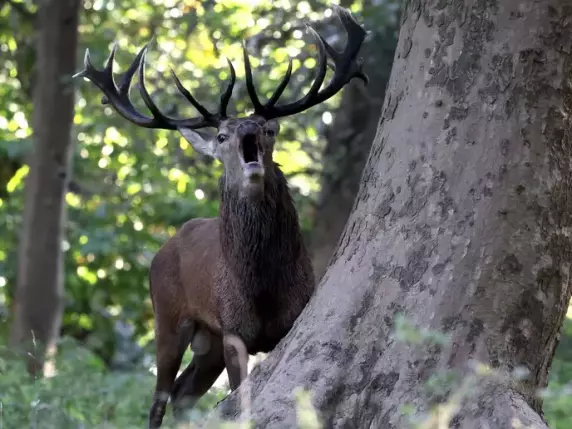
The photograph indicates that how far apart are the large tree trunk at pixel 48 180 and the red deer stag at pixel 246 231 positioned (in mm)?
4413

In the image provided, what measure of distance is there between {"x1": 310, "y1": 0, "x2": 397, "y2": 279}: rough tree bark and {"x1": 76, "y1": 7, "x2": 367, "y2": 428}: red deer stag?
15.5 ft

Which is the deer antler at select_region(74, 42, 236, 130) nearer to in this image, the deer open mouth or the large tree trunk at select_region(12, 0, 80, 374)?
the deer open mouth

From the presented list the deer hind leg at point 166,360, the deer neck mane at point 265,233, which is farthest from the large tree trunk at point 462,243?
the deer hind leg at point 166,360

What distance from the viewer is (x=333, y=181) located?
12.6 m

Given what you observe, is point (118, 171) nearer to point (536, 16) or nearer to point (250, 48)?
point (250, 48)

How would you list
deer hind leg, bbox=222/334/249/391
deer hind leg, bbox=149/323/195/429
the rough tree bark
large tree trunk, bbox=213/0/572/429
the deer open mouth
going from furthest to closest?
the rough tree bark
deer hind leg, bbox=149/323/195/429
the deer open mouth
deer hind leg, bbox=222/334/249/391
large tree trunk, bbox=213/0/572/429

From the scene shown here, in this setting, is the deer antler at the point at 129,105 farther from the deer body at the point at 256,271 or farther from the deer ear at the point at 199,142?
the deer body at the point at 256,271

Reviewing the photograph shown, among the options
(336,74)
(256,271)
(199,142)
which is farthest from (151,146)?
(256,271)

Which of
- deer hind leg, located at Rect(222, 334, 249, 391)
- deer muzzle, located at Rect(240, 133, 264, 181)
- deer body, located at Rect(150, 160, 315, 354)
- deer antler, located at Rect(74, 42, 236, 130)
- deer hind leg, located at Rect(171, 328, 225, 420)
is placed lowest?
deer hind leg, located at Rect(171, 328, 225, 420)

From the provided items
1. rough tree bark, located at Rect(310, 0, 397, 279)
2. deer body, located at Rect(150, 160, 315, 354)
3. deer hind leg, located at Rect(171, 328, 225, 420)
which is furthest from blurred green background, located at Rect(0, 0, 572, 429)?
deer body, located at Rect(150, 160, 315, 354)

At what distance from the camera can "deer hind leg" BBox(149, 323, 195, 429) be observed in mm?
7969

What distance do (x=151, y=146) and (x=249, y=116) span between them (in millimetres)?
6562

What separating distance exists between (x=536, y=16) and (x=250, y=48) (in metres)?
6.76

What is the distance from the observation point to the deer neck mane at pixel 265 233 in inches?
277
